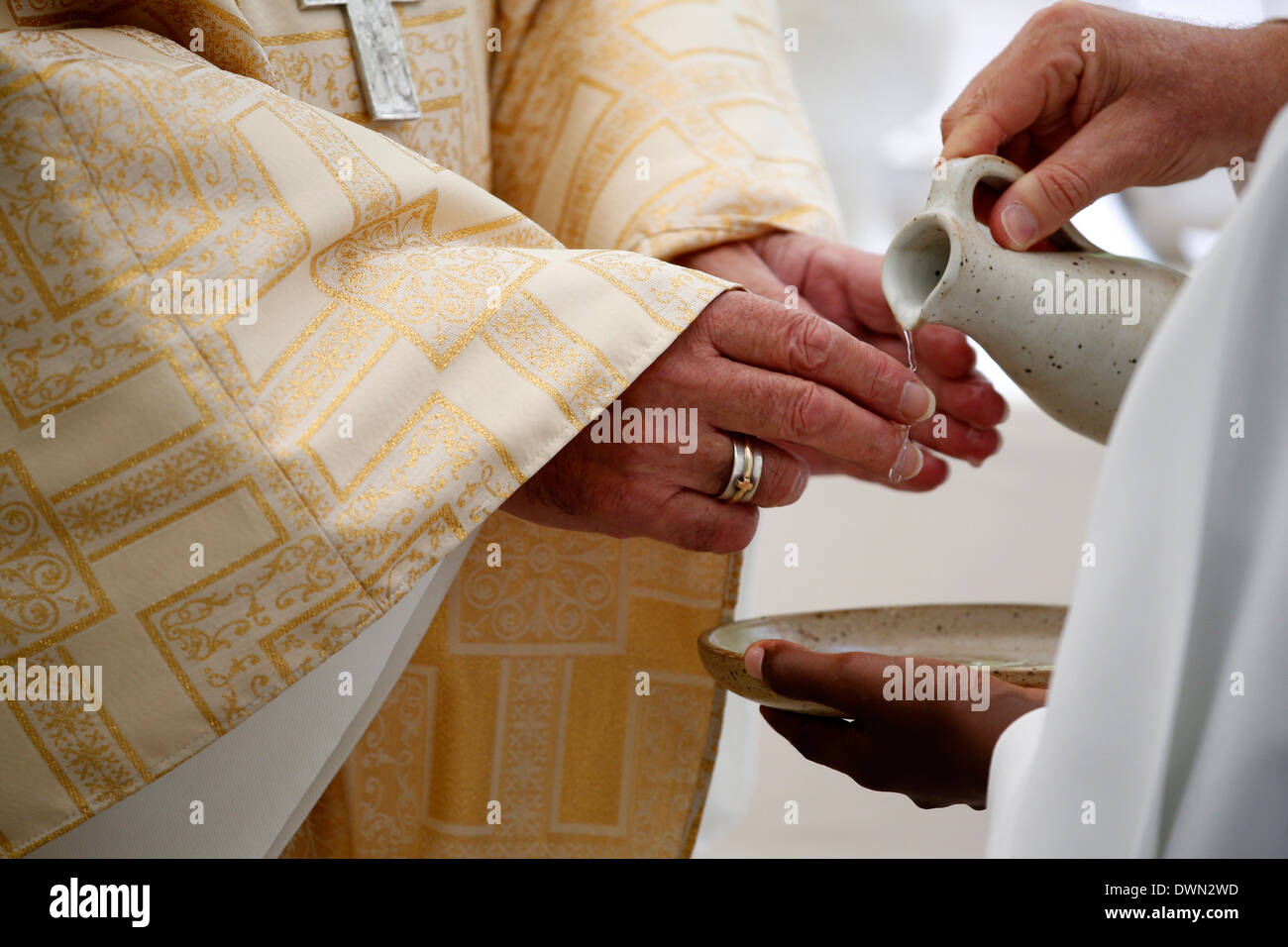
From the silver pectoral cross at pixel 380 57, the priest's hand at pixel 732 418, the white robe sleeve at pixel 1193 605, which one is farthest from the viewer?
the silver pectoral cross at pixel 380 57

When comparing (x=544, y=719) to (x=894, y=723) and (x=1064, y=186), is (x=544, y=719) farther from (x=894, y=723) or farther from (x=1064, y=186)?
(x=1064, y=186)

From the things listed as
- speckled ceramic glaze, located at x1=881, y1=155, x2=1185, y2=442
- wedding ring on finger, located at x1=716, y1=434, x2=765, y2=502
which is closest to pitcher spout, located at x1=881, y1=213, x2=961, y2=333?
speckled ceramic glaze, located at x1=881, y1=155, x2=1185, y2=442

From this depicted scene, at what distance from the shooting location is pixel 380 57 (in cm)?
75

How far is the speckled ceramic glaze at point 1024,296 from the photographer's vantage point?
1.97 feet

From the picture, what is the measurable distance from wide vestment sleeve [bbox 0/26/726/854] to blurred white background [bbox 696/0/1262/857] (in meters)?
1.14

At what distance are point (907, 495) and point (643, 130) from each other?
135 cm

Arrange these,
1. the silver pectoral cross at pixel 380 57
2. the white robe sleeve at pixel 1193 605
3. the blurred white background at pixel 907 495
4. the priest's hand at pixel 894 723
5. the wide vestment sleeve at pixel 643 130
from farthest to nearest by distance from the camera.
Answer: the blurred white background at pixel 907 495 < the wide vestment sleeve at pixel 643 130 < the silver pectoral cross at pixel 380 57 < the priest's hand at pixel 894 723 < the white robe sleeve at pixel 1193 605

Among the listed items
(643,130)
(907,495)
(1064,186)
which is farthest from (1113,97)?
(907,495)

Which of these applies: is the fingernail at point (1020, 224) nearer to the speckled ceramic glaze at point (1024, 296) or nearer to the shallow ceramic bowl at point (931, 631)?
the speckled ceramic glaze at point (1024, 296)

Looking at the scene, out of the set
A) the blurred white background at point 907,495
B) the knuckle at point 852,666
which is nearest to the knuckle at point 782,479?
the knuckle at point 852,666

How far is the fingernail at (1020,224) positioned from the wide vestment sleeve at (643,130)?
273 millimetres

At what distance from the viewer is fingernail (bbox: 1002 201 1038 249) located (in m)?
0.61
